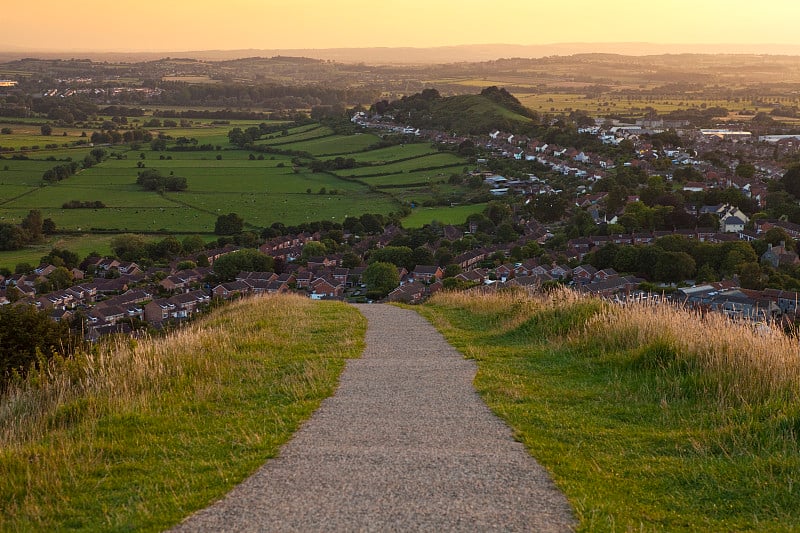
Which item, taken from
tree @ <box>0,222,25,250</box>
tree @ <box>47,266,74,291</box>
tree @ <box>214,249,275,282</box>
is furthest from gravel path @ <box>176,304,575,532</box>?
tree @ <box>0,222,25,250</box>

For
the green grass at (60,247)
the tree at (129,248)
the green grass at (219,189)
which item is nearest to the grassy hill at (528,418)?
the tree at (129,248)

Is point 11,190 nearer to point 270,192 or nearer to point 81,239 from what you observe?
point 81,239

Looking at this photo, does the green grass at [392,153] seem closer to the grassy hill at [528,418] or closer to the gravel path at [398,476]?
the grassy hill at [528,418]

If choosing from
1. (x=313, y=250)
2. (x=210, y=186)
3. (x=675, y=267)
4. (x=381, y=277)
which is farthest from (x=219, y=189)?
(x=675, y=267)

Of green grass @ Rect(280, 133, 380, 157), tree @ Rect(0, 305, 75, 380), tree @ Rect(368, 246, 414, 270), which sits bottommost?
tree @ Rect(368, 246, 414, 270)

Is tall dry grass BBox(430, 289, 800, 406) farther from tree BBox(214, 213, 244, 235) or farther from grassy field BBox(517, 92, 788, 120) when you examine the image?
grassy field BBox(517, 92, 788, 120)

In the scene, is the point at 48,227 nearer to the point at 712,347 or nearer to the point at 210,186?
the point at 210,186
